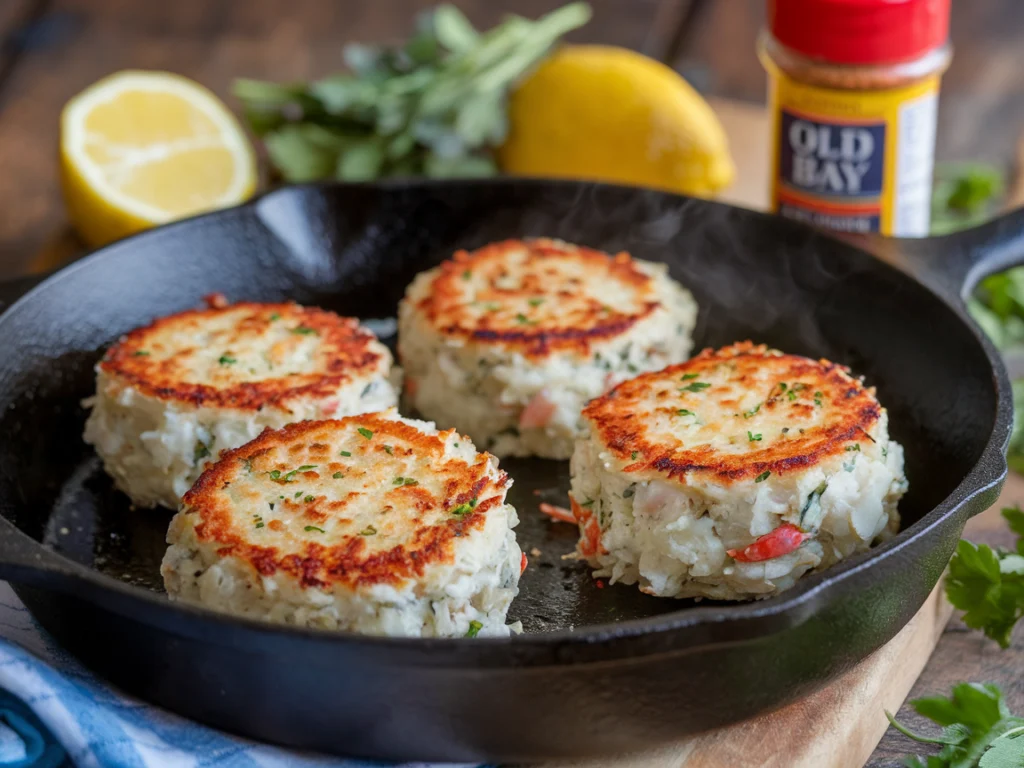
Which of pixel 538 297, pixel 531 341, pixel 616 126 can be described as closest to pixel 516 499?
pixel 531 341

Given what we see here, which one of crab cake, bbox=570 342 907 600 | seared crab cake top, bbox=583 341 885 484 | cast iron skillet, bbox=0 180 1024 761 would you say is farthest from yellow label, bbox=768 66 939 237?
crab cake, bbox=570 342 907 600

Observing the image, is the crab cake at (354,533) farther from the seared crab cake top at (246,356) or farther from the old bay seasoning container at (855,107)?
the old bay seasoning container at (855,107)

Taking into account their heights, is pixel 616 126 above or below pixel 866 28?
below

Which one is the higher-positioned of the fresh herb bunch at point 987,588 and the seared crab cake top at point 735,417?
the seared crab cake top at point 735,417

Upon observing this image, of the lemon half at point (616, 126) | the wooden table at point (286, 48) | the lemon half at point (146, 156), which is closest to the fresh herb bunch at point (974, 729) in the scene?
the lemon half at point (616, 126)

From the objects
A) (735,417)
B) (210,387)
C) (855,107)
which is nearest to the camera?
(735,417)

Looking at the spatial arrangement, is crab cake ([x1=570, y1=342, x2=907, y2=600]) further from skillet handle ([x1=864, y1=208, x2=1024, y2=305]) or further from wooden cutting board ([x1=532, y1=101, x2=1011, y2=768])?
skillet handle ([x1=864, y1=208, x2=1024, y2=305])

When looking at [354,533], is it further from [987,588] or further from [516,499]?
[987,588]
